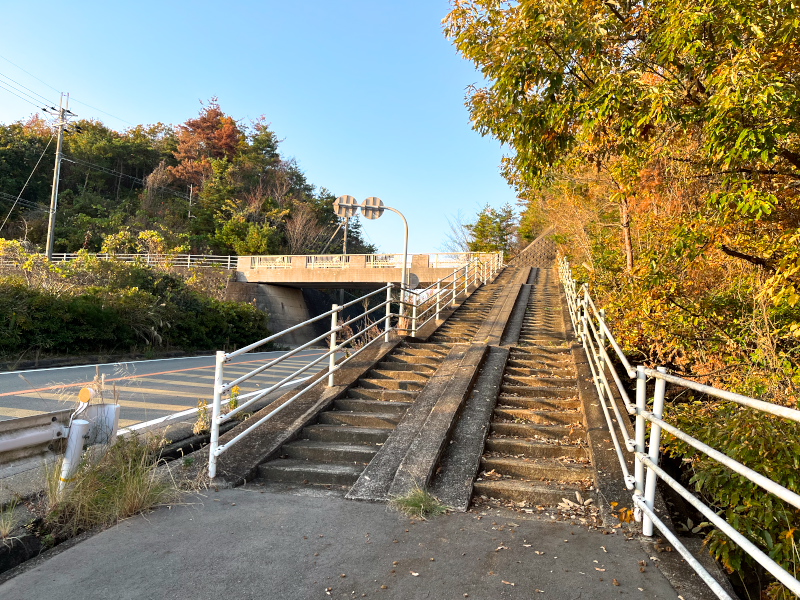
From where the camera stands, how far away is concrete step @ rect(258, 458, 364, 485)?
4.62 meters

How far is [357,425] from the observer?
232 inches

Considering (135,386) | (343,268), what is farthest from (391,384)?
(343,268)

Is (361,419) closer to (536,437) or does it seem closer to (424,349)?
(536,437)

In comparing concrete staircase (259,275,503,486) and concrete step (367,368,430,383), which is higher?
concrete step (367,368,430,383)

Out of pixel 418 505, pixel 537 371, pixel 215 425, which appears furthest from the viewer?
pixel 537 371

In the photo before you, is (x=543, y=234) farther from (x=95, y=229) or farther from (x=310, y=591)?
(x=310, y=591)

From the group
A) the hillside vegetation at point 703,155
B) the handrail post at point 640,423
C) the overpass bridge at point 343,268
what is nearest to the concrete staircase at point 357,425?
the handrail post at point 640,423

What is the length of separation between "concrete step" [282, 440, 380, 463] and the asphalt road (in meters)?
1.61

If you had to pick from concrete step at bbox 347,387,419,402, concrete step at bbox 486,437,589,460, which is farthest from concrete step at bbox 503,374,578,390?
concrete step at bbox 486,437,589,460

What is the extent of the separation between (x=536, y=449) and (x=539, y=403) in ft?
Result: 4.32

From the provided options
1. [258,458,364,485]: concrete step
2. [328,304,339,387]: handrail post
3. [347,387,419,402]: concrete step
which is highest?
[328,304,339,387]: handrail post

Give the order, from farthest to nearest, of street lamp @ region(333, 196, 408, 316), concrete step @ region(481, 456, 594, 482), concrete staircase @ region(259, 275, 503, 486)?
1. street lamp @ region(333, 196, 408, 316)
2. concrete staircase @ region(259, 275, 503, 486)
3. concrete step @ region(481, 456, 594, 482)

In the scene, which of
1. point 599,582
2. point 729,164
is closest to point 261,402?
point 599,582

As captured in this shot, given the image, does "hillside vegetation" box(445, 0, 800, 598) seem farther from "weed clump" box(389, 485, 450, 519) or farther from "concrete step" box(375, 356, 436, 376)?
"concrete step" box(375, 356, 436, 376)
